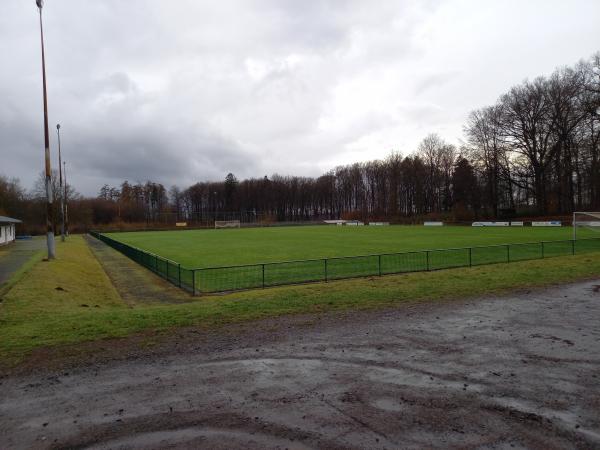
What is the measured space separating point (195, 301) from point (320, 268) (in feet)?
31.5

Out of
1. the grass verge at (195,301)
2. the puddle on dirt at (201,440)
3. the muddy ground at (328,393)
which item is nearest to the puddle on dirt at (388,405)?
the muddy ground at (328,393)

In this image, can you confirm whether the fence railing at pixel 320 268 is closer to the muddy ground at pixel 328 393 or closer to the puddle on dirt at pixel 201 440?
the muddy ground at pixel 328 393

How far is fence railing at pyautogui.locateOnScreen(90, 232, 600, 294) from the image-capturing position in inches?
744

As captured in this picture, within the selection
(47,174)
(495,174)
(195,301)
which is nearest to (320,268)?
(195,301)

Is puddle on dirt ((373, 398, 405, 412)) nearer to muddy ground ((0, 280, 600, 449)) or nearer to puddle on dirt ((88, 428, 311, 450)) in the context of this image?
muddy ground ((0, 280, 600, 449))

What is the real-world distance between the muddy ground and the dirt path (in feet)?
29.1

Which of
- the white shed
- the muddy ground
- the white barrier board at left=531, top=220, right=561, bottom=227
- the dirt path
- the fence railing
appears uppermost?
the white shed

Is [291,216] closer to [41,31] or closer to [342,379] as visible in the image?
[41,31]

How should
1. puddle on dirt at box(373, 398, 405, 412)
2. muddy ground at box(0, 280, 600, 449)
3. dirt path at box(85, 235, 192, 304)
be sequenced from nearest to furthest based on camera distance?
muddy ground at box(0, 280, 600, 449), puddle on dirt at box(373, 398, 405, 412), dirt path at box(85, 235, 192, 304)

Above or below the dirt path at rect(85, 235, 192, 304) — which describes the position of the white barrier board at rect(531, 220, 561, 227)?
above

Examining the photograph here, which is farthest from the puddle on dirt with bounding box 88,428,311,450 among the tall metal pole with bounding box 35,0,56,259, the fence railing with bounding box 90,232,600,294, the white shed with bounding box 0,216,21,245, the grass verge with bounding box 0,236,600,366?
the white shed with bounding box 0,216,21,245

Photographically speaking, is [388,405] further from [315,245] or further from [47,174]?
[315,245]

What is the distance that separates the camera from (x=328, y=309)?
11375 millimetres

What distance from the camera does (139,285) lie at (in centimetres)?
2095
